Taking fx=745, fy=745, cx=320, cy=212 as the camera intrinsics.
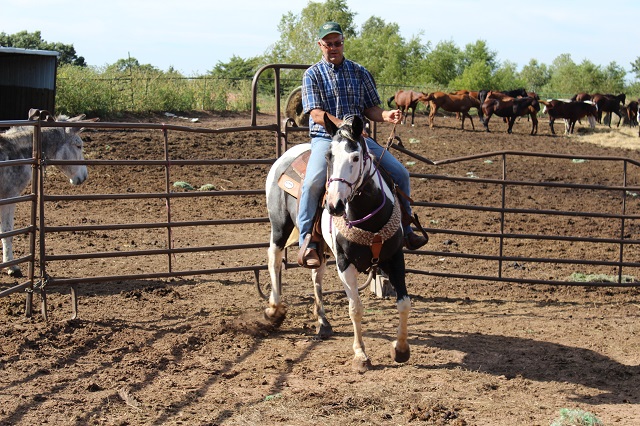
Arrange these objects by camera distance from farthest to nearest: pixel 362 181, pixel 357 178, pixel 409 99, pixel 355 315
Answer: pixel 409 99
pixel 355 315
pixel 362 181
pixel 357 178

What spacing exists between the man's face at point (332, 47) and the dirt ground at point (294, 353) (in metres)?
2.37

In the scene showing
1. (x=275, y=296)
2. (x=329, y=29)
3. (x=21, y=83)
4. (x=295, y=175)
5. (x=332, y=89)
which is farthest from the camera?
(x=21, y=83)

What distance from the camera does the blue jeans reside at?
5754 mm

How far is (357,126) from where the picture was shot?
4.98m

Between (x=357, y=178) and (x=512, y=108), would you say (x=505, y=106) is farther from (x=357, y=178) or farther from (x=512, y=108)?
(x=357, y=178)

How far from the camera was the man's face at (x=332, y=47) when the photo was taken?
19.5 feet

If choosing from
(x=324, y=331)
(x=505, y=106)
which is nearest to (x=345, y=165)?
(x=324, y=331)

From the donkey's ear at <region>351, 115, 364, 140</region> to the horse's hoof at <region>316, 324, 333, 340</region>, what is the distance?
2103 millimetres

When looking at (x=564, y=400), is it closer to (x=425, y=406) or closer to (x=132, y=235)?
(x=425, y=406)

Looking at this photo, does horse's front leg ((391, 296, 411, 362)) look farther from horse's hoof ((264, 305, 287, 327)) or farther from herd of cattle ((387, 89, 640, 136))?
herd of cattle ((387, 89, 640, 136))

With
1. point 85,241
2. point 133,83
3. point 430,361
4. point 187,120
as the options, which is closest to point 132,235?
point 85,241

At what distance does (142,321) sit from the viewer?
6762 millimetres

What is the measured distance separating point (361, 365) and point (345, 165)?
1.56m

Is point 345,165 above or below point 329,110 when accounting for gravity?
below
